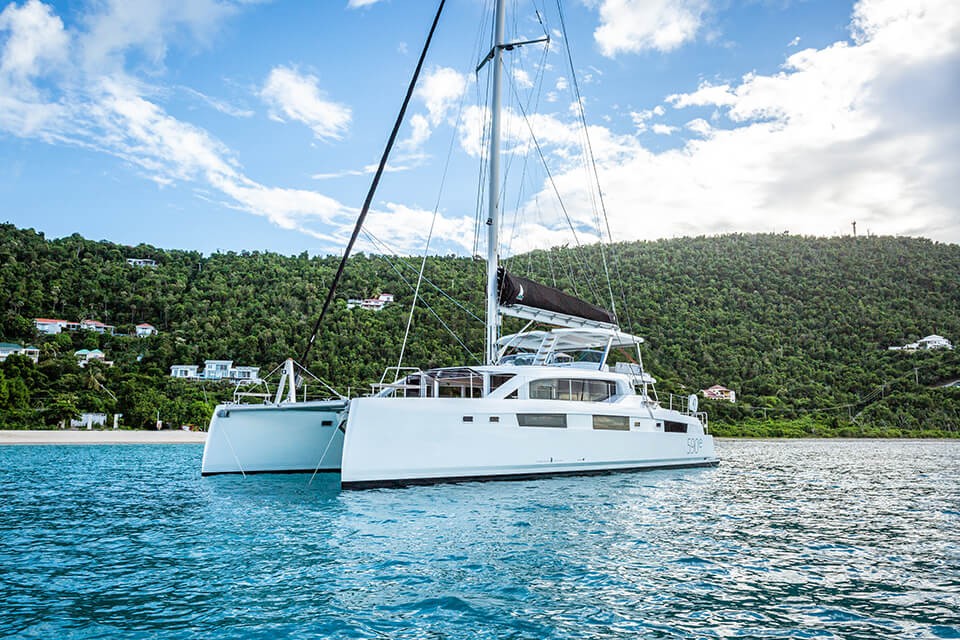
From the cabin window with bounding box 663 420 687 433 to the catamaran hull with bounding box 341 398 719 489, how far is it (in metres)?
0.84

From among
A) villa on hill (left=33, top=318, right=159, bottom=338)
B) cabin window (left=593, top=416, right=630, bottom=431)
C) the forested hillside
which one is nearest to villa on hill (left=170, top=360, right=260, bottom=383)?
the forested hillside

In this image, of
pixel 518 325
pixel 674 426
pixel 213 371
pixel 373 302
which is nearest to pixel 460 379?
pixel 674 426

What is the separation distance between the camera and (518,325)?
164ft

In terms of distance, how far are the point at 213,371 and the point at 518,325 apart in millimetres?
25288

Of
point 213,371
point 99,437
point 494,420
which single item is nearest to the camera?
point 494,420

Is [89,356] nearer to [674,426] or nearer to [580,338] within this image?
[580,338]

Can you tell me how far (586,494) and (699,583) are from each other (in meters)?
5.11

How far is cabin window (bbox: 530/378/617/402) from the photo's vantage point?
11.9 m

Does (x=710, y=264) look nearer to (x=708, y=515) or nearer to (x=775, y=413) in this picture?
(x=775, y=413)

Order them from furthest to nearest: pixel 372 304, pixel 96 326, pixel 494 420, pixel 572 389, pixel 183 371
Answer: pixel 372 304 < pixel 96 326 < pixel 183 371 < pixel 572 389 < pixel 494 420

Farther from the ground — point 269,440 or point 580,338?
point 580,338

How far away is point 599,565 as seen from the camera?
5707 millimetres

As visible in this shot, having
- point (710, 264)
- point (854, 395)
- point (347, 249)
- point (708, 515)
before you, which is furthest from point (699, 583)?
point (710, 264)

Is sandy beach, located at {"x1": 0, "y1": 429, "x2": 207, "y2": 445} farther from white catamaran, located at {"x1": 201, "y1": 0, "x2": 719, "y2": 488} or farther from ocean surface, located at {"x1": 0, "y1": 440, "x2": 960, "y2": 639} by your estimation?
ocean surface, located at {"x1": 0, "y1": 440, "x2": 960, "y2": 639}
